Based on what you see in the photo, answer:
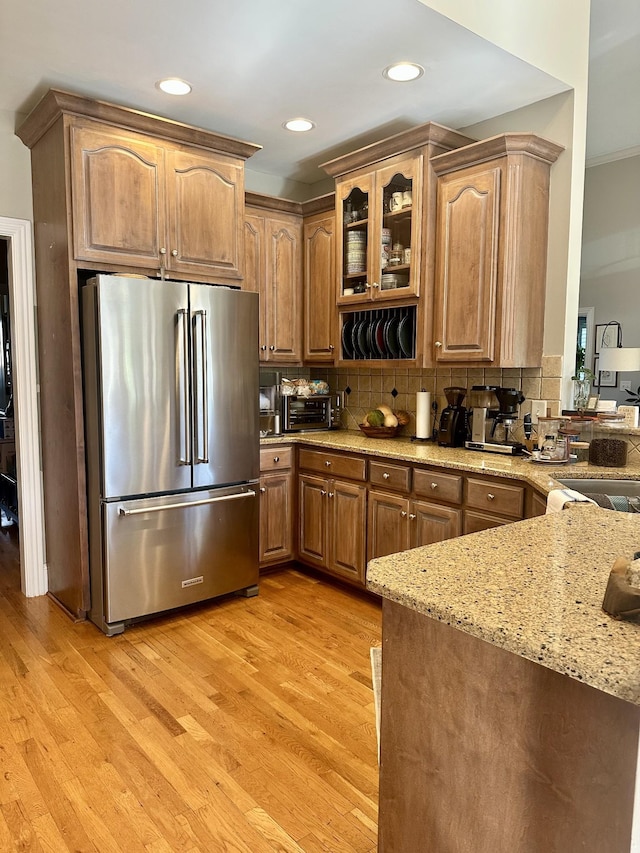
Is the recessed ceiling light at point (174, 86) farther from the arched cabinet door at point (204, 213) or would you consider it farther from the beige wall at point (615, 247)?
the beige wall at point (615, 247)

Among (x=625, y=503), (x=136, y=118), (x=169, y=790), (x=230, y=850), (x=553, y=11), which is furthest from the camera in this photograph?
(x=136, y=118)

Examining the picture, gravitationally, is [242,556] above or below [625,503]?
below

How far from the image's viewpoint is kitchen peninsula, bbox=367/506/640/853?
85 cm

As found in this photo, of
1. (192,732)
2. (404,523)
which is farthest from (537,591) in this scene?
(404,523)

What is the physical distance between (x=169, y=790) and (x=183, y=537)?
1390mm

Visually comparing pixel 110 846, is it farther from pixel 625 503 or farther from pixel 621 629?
pixel 625 503

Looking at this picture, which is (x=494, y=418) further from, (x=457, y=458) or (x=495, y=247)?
(x=495, y=247)

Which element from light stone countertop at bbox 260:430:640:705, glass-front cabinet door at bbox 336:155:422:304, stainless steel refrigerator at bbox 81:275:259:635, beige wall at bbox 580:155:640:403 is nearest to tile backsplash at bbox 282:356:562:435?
glass-front cabinet door at bbox 336:155:422:304

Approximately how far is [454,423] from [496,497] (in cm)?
69

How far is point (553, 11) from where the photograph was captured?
2.73 meters

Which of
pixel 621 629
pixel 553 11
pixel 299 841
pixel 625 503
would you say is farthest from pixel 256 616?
pixel 553 11

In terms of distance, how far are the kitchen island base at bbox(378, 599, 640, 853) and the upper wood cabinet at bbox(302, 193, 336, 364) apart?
9.75 feet

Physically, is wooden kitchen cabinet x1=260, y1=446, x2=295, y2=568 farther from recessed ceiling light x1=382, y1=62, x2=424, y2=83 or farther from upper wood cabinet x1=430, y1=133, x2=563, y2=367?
recessed ceiling light x1=382, y1=62, x2=424, y2=83

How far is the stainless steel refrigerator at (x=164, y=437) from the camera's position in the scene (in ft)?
9.40
